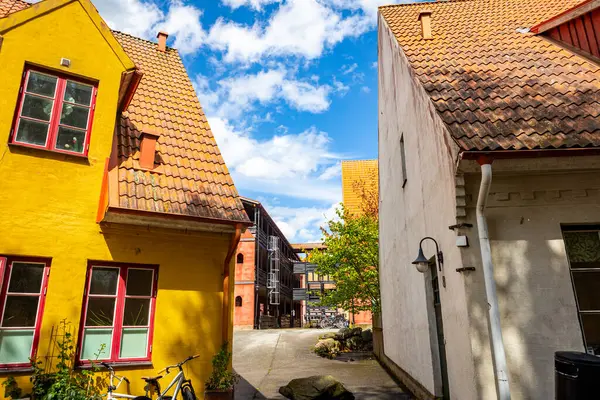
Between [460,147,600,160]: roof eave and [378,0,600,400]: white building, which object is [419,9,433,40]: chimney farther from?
[460,147,600,160]: roof eave

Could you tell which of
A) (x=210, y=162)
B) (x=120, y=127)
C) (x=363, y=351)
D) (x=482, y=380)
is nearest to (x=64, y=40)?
(x=120, y=127)

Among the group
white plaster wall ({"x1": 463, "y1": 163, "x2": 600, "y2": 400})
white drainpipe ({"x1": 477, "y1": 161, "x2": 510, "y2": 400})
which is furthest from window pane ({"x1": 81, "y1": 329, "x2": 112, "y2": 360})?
white drainpipe ({"x1": 477, "y1": 161, "x2": 510, "y2": 400})

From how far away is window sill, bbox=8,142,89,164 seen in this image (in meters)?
5.80

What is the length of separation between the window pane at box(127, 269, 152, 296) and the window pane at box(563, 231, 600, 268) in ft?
20.6

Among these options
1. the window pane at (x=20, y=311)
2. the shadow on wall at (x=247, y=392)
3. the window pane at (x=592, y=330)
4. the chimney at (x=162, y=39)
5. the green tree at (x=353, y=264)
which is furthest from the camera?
the green tree at (x=353, y=264)

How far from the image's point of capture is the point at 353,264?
18125mm

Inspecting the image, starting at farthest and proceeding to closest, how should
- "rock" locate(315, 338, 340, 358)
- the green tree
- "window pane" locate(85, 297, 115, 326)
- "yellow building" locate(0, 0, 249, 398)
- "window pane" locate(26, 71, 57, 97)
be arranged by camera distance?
the green tree → "rock" locate(315, 338, 340, 358) → "window pane" locate(26, 71, 57, 97) → "window pane" locate(85, 297, 115, 326) → "yellow building" locate(0, 0, 249, 398)

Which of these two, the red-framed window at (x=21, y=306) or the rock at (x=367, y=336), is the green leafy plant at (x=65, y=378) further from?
the rock at (x=367, y=336)

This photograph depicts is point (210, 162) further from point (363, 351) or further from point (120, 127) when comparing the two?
point (363, 351)

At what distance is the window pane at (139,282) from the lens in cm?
628

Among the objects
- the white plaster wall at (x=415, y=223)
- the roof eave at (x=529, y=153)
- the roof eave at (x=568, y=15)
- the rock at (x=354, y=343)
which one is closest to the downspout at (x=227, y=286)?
the white plaster wall at (x=415, y=223)

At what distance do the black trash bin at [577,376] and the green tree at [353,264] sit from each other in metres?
13.4

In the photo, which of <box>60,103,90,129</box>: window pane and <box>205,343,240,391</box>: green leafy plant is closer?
<box>205,343,240,391</box>: green leafy plant

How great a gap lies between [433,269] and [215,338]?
160 inches
